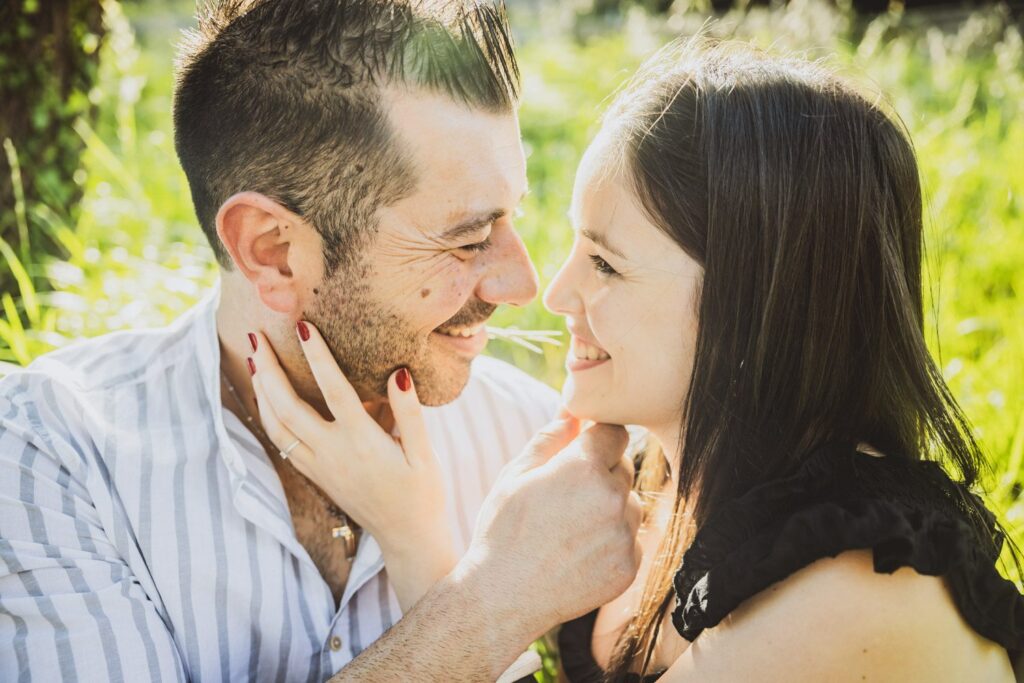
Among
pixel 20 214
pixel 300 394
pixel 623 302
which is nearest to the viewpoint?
pixel 623 302

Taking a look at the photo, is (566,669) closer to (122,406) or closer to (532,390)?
(532,390)

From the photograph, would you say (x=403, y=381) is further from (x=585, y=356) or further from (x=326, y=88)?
(x=326, y=88)

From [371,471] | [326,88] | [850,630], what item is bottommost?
[850,630]

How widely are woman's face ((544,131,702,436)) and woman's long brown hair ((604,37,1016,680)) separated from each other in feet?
0.15

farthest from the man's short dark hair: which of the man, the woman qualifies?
the woman

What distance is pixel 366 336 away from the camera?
8.35ft

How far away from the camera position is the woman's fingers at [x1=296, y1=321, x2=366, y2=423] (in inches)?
95.1

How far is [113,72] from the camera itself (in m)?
5.41

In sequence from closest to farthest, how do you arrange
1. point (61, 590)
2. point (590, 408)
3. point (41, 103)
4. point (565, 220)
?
1. point (61, 590)
2. point (590, 408)
3. point (41, 103)
4. point (565, 220)

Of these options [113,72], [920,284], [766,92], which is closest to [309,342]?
[766,92]

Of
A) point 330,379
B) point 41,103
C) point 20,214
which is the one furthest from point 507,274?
point 41,103

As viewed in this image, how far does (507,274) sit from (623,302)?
0.45 m

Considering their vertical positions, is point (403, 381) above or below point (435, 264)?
below

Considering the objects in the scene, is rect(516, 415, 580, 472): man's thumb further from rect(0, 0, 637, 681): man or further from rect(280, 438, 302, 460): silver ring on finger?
rect(280, 438, 302, 460): silver ring on finger
